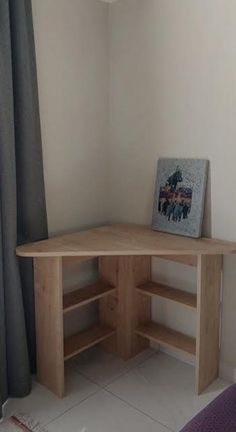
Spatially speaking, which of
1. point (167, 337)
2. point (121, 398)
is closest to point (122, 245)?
point (167, 337)

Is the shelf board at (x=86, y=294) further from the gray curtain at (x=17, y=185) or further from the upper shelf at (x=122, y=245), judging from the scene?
the upper shelf at (x=122, y=245)

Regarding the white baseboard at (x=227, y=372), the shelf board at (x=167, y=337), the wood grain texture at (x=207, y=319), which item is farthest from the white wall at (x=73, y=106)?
the white baseboard at (x=227, y=372)

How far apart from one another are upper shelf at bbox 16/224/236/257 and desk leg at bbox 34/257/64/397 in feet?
0.30

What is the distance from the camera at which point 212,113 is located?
197 cm

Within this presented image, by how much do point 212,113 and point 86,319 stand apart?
4.95 feet

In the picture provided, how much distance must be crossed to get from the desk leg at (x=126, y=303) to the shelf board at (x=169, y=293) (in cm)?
6

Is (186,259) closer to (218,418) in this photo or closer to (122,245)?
(122,245)

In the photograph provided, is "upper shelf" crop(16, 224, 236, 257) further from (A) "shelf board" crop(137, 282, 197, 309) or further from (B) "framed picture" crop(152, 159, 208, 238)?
(A) "shelf board" crop(137, 282, 197, 309)

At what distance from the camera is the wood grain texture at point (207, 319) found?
1.90 metres

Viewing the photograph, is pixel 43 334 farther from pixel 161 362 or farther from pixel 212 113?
pixel 212 113

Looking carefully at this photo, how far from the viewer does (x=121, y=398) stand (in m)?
1.97

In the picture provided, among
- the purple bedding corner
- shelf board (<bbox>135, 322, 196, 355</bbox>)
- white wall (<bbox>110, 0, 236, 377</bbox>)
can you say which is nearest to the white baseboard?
white wall (<bbox>110, 0, 236, 377</bbox>)

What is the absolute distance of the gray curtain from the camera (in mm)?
1771

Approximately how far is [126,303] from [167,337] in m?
0.31
